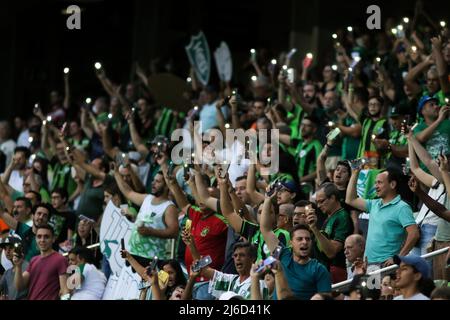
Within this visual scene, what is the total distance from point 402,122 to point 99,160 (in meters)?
4.58

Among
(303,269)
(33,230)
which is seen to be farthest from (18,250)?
(303,269)

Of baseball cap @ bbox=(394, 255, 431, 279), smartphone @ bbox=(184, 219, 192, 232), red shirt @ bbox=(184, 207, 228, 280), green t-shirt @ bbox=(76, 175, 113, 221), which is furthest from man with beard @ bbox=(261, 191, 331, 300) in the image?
green t-shirt @ bbox=(76, 175, 113, 221)

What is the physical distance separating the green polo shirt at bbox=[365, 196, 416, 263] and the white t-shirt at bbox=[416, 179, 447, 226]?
49 centimetres

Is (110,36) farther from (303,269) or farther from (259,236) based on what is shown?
(303,269)

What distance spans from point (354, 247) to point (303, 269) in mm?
850

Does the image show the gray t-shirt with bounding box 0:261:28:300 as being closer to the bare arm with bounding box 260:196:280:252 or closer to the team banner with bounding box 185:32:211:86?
the bare arm with bounding box 260:196:280:252

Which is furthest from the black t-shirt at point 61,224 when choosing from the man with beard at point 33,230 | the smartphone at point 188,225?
the smartphone at point 188,225

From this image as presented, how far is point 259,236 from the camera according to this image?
12.2 metres

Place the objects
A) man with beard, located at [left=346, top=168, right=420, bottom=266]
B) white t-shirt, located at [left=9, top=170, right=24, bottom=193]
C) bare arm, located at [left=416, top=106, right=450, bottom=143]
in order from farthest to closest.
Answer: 1. white t-shirt, located at [left=9, top=170, right=24, bottom=193]
2. bare arm, located at [left=416, top=106, right=450, bottom=143]
3. man with beard, located at [left=346, top=168, right=420, bottom=266]

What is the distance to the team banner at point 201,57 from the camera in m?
19.0

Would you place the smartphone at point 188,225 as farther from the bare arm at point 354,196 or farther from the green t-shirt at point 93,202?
the green t-shirt at point 93,202

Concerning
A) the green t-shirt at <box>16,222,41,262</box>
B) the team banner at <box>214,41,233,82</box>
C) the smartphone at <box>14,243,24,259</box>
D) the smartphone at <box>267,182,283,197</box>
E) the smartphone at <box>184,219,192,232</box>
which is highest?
the team banner at <box>214,41,233,82</box>

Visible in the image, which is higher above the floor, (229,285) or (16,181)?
(16,181)

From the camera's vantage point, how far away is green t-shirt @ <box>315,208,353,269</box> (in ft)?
39.2
